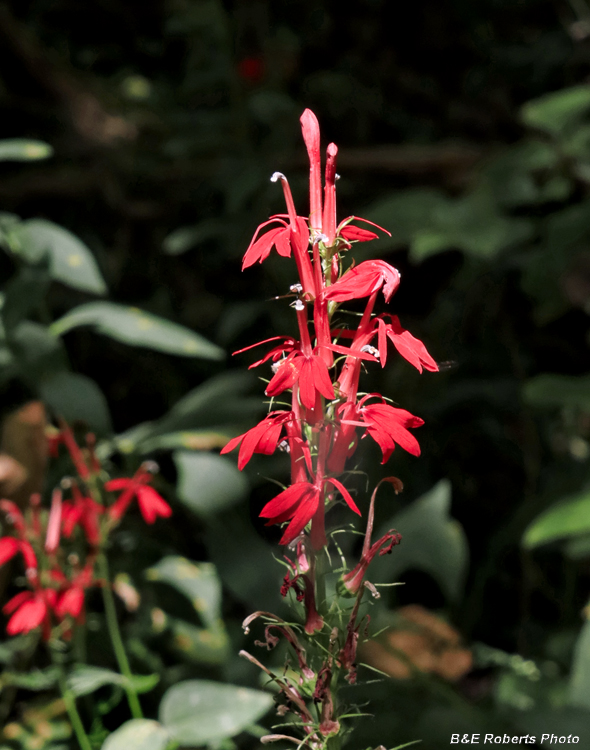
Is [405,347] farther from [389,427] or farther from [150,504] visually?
[150,504]

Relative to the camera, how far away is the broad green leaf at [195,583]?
1.26m

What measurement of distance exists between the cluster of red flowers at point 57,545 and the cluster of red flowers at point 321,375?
0.50 meters

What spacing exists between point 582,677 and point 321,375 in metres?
0.85

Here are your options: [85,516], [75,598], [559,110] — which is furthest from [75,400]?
[559,110]

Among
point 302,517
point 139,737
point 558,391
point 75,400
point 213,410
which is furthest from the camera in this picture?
point 558,391

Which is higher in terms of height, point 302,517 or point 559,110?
point 559,110

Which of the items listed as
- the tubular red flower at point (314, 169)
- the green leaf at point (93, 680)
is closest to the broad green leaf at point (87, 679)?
the green leaf at point (93, 680)

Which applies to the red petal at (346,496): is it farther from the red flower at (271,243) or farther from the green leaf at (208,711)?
the green leaf at (208,711)

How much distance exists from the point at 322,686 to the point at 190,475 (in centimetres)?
77

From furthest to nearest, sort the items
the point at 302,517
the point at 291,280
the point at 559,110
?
1. the point at 291,280
2. the point at 559,110
3. the point at 302,517

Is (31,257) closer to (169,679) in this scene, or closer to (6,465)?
(6,465)

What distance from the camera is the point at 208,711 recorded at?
0.92 m

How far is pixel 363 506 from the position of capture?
161 cm

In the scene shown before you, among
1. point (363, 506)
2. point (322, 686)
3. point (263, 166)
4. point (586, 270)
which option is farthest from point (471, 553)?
point (322, 686)
